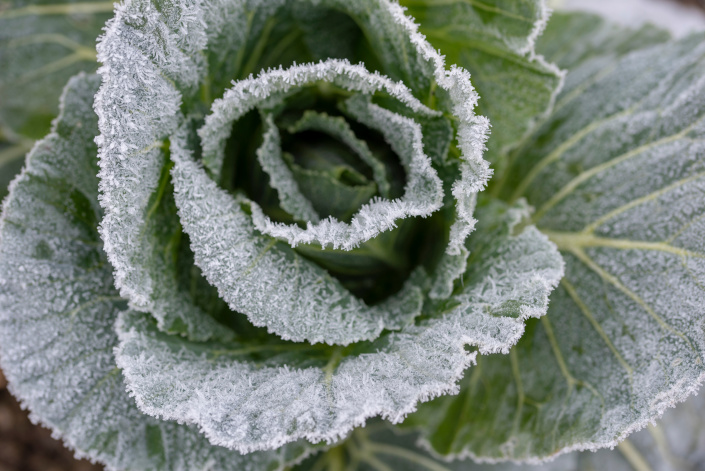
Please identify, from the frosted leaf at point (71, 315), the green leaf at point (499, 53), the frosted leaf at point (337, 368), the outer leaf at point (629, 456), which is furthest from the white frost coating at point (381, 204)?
the outer leaf at point (629, 456)

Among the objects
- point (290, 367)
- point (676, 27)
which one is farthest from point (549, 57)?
point (290, 367)

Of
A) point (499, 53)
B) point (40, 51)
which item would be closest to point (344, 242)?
point (499, 53)

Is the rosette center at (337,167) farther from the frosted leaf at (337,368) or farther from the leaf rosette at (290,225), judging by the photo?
the frosted leaf at (337,368)

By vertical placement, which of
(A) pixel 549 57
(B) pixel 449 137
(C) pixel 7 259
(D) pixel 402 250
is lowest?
→ (C) pixel 7 259

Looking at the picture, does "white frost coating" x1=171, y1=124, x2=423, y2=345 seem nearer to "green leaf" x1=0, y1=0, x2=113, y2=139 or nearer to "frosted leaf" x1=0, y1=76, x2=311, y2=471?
"frosted leaf" x1=0, y1=76, x2=311, y2=471

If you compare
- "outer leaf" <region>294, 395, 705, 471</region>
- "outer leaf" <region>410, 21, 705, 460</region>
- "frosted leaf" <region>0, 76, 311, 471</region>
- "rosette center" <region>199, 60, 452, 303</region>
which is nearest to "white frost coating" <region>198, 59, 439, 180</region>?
"rosette center" <region>199, 60, 452, 303</region>

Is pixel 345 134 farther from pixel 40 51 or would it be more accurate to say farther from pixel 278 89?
pixel 40 51

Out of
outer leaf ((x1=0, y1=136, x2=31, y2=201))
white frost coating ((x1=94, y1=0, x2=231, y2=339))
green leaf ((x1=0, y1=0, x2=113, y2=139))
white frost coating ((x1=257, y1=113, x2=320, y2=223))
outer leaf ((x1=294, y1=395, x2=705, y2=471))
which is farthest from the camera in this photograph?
outer leaf ((x1=0, y1=136, x2=31, y2=201))

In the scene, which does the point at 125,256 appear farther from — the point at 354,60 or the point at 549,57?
the point at 549,57

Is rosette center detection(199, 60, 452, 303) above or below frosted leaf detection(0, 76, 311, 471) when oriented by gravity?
above
